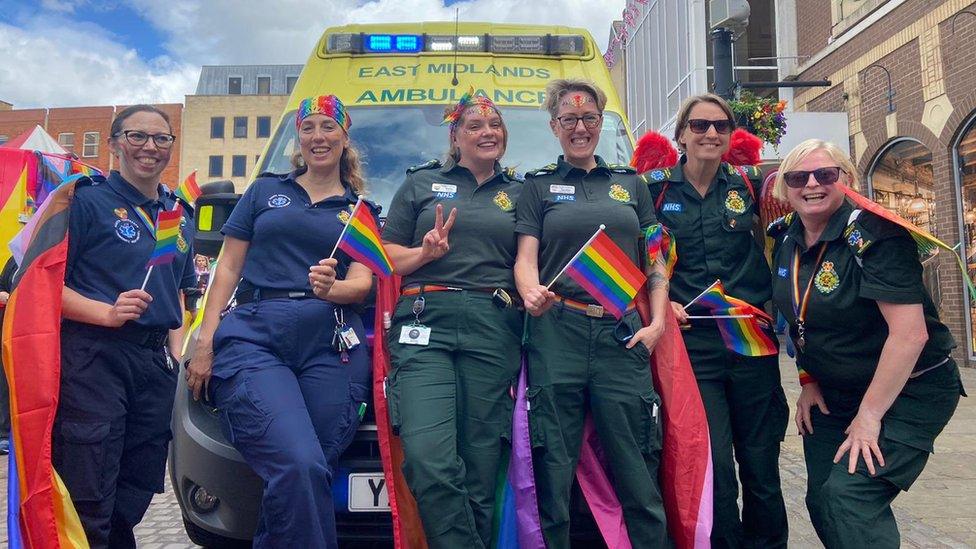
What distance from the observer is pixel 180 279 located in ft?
11.1

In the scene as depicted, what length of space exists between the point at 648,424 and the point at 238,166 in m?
53.7

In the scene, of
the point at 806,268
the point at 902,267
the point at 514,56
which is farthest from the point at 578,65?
the point at 902,267

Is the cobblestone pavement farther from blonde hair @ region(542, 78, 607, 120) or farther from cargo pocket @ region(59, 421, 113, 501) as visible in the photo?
blonde hair @ region(542, 78, 607, 120)

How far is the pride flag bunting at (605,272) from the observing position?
2.91 metres

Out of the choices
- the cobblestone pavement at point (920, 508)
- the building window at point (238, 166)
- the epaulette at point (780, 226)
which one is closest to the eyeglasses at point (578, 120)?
the epaulette at point (780, 226)

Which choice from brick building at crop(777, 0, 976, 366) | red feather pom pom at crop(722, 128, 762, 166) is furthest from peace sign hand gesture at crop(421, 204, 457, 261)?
brick building at crop(777, 0, 976, 366)

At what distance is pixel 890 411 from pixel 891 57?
11.0m

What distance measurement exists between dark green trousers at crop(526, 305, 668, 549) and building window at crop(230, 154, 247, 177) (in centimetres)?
5281

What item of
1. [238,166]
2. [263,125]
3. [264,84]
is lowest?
[238,166]

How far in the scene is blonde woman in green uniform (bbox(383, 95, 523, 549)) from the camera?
277 centimetres

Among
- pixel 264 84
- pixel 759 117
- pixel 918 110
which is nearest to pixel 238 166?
pixel 264 84

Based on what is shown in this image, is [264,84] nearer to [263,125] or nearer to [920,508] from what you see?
[263,125]

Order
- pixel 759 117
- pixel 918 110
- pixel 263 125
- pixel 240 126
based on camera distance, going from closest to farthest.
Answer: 1. pixel 759 117
2. pixel 918 110
3. pixel 240 126
4. pixel 263 125

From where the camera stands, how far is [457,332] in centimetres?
Result: 292
